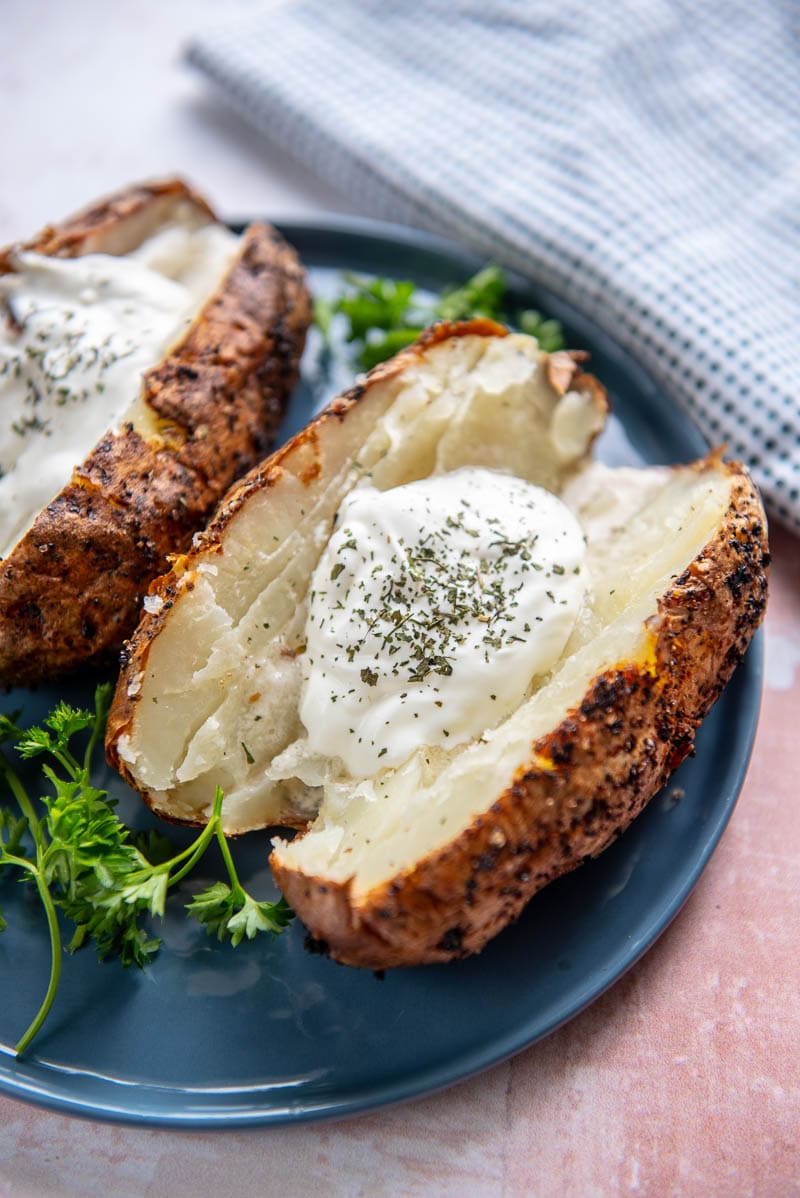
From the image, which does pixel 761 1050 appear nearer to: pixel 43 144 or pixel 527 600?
pixel 527 600

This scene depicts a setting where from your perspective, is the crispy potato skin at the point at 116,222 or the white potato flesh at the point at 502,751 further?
the crispy potato skin at the point at 116,222

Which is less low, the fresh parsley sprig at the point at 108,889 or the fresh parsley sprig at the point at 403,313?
the fresh parsley sprig at the point at 403,313

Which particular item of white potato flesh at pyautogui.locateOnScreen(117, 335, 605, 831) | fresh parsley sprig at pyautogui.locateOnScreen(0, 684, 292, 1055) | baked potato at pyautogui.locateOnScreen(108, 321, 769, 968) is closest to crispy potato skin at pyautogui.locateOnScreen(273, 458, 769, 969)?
baked potato at pyautogui.locateOnScreen(108, 321, 769, 968)

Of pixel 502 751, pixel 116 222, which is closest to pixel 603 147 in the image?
pixel 116 222

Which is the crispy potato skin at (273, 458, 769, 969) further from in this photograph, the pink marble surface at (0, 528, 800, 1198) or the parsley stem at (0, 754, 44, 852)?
the parsley stem at (0, 754, 44, 852)

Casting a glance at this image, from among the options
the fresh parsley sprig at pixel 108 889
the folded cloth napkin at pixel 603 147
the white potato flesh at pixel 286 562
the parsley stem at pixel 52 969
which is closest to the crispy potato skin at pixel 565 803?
the fresh parsley sprig at pixel 108 889

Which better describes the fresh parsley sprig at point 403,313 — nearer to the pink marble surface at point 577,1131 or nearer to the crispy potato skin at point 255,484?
the crispy potato skin at point 255,484
